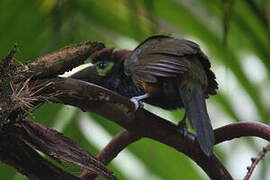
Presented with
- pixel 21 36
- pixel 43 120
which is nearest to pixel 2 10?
pixel 21 36

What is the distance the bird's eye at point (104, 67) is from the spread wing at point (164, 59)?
24 cm

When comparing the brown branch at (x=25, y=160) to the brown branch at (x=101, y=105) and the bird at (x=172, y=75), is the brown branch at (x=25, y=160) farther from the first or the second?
the bird at (x=172, y=75)

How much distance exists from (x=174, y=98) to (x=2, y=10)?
633 millimetres

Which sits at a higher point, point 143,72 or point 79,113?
point 143,72

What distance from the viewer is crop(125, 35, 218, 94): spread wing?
191 centimetres

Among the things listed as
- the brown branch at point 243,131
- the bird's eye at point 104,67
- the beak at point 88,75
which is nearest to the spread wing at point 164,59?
the beak at point 88,75

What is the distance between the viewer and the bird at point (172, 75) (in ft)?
6.18

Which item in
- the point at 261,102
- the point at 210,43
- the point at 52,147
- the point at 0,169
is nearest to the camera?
the point at 52,147

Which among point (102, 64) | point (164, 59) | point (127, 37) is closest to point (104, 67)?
point (102, 64)

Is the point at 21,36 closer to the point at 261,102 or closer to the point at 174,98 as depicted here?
the point at 174,98

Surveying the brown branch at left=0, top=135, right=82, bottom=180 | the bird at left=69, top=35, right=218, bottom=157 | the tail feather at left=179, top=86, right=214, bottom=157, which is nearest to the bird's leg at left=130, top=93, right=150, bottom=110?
the bird at left=69, top=35, right=218, bottom=157

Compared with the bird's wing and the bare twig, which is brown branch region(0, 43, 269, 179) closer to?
the bare twig

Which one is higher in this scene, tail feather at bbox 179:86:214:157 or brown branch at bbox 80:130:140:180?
tail feather at bbox 179:86:214:157

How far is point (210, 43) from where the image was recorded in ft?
7.30
